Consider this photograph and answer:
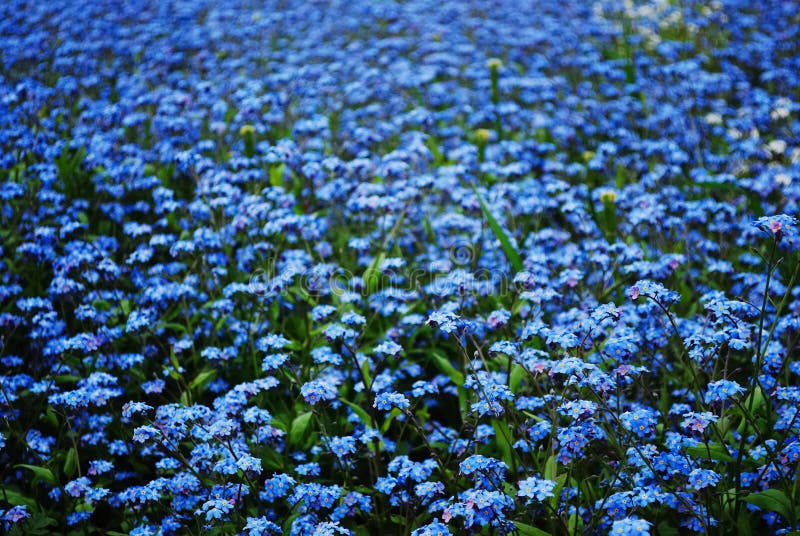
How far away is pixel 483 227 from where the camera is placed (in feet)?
16.9

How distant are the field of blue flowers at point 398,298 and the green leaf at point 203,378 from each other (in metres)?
0.02

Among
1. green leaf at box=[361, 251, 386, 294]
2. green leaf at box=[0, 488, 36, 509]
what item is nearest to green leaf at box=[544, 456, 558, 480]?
green leaf at box=[361, 251, 386, 294]

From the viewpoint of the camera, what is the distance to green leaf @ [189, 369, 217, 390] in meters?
3.97

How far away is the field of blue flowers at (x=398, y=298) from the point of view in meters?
3.15

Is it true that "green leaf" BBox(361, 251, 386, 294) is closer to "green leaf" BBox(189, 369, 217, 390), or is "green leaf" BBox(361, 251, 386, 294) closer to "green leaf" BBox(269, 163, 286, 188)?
"green leaf" BBox(189, 369, 217, 390)

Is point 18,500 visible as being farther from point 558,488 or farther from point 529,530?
point 558,488

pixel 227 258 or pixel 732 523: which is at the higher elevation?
pixel 227 258

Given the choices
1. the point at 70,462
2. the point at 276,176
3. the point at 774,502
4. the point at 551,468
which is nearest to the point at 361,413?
the point at 551,468

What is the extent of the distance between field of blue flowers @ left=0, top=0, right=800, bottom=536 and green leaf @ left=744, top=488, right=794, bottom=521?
0.01 m

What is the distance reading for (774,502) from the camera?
2922mm

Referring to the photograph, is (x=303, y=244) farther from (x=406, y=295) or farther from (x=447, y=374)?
(x=447, y=374)

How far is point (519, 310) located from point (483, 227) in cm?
102

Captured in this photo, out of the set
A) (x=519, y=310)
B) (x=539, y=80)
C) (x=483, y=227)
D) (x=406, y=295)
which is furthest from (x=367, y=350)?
(x=539, y=80)

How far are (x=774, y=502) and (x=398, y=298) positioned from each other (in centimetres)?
222
